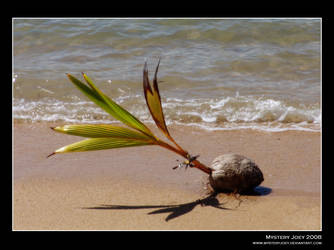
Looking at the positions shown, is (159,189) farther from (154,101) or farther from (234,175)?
(154,101)

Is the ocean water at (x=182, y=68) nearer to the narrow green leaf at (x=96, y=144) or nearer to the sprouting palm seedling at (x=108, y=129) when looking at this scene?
the sprouting palm seedling at (x=108, y=129)

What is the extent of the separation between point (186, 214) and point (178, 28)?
22.0 feet

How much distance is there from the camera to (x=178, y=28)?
9.08 meters

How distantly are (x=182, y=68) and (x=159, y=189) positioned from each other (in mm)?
4003

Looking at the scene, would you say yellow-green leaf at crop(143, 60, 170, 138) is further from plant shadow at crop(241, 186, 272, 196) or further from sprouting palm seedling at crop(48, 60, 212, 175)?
plant shadow at crop(241, 186, 272, 196)

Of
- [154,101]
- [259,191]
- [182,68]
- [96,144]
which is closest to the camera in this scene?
[96,144]

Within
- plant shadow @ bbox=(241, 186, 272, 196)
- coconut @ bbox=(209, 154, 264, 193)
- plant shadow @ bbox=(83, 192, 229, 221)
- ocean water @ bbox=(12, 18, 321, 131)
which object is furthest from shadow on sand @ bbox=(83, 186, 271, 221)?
ocean water @ bbox=(12, 18, 321, 131)

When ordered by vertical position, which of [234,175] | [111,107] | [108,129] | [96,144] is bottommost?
[234,175]

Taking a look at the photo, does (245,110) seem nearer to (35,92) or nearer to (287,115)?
(287,115)

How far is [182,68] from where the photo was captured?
23.4 feet

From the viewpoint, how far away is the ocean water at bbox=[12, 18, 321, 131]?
559 centimetres

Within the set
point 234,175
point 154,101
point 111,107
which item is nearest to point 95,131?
point 111,107

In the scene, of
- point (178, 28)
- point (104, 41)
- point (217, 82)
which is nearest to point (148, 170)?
point (217, 82)

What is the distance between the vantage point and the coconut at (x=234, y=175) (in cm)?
323
